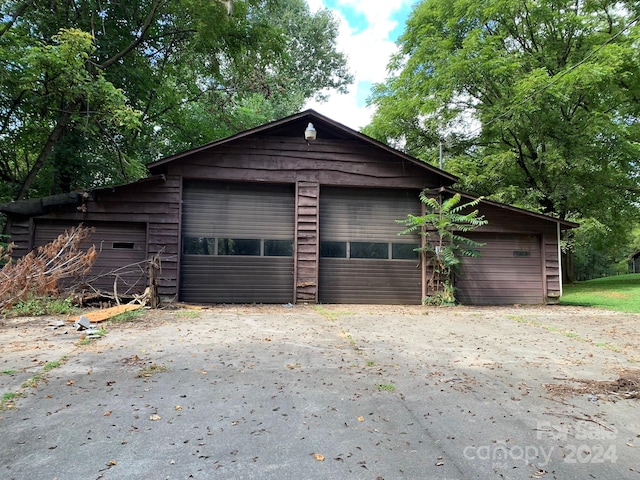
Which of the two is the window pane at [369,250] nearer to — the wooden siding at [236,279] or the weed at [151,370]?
the wooden siding at [236,279]

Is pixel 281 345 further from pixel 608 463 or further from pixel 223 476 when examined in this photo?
pixel 608 463

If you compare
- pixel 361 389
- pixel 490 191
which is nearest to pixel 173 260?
pixel 361 389

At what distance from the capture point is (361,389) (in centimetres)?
381

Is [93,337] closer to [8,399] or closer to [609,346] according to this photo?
[8,399]

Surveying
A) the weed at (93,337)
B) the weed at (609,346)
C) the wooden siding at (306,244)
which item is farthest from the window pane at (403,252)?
the weed at (93,337)

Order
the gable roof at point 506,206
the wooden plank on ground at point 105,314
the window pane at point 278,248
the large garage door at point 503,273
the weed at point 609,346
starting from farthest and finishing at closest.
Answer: the large garage door at point 503,273 → the gable roof at point 506,206 → the window pane at point 278,248 → the wooden plank on ground at point 105,314 → the weed at point 609,346

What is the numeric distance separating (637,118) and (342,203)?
51.4 feet

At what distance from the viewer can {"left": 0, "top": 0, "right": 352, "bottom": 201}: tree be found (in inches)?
413

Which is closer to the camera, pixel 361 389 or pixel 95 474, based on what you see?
pixel 95 474

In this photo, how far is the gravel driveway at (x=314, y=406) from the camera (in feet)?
8.06

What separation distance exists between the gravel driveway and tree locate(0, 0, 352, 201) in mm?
7349

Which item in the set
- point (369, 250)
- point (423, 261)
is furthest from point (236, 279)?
point (423, 261)

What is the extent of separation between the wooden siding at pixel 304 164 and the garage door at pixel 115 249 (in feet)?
6.96

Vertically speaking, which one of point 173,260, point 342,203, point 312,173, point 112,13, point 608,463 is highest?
point 112,13
